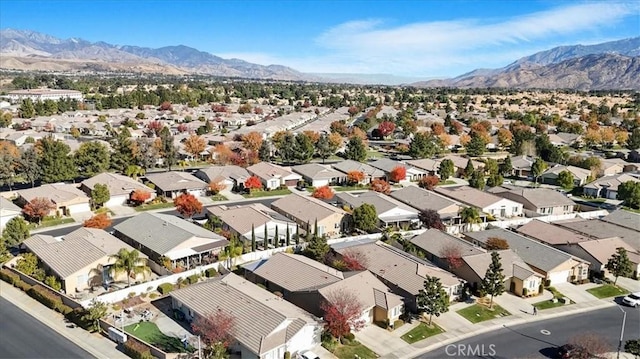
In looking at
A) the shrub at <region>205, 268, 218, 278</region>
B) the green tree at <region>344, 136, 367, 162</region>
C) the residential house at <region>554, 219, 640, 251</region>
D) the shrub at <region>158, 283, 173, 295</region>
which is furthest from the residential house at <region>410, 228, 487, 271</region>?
the green tree at <region>344, 136, 367, 162</region>

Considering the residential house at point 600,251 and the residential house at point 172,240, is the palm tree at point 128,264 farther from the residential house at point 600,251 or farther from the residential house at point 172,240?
the residential house at point 600,251

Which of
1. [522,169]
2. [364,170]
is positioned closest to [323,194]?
[364,170]

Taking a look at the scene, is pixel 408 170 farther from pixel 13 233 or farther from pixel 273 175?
pixel 13 233

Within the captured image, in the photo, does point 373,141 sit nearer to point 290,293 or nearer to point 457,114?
point 457,114

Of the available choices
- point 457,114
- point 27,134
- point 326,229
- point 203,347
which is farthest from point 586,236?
point 457,114

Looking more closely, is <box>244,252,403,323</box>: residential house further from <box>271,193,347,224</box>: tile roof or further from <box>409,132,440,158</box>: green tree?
<box>409,132,440,158</box>: green tree

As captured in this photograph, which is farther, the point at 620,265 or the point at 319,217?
the point at 319,217

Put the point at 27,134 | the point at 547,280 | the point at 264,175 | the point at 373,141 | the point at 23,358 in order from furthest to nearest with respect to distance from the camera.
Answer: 1. the point at 373,141
2. the point at 27,134
3. the point at 264,175
4. the point at 547,280
5. the point at 23,358
